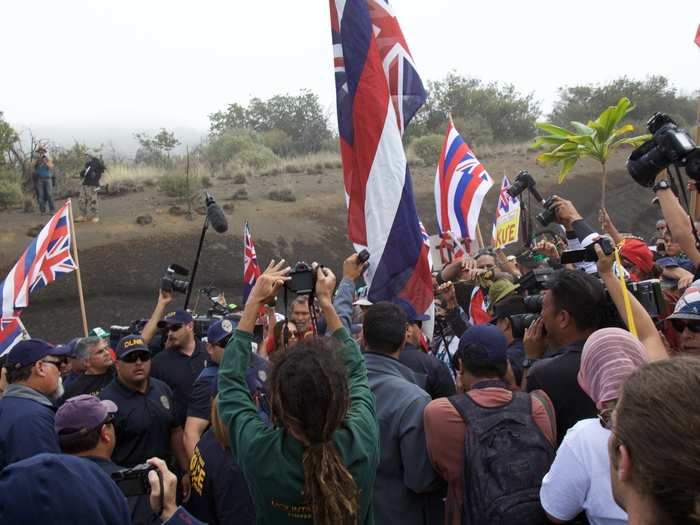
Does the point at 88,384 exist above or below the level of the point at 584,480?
below

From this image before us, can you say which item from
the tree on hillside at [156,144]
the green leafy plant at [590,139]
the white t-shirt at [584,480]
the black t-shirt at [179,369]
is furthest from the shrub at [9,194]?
the white t-shirt at [584,480]

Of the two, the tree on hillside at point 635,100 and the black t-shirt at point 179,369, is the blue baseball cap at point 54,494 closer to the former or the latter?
the black t-shirt at point 179,369

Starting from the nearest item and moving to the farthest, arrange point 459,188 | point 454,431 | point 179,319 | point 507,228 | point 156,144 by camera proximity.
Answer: point 454,431 < point 179,319 < point 459,188 < point 507,228 < point 156,144

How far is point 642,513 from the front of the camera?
1371 mm

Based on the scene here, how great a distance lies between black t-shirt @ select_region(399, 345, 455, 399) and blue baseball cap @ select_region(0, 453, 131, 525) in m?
2.52

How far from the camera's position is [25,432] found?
143 inches

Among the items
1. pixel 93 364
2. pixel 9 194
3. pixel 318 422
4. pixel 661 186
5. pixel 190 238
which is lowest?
pixel 190 238

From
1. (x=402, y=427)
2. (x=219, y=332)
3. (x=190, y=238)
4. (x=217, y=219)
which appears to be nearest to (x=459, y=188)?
(x=217, y=219)

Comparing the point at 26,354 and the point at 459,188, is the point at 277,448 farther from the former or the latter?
the point at 459,188

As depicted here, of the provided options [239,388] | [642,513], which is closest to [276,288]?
[239,388]

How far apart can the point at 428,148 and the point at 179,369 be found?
23.7 metres

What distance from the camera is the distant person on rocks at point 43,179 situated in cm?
1761

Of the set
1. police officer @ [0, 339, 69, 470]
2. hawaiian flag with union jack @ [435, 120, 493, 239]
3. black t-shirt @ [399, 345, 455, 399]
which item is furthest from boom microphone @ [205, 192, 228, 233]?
hawaiian flag with union jack @ [435, 120, 493, 239]

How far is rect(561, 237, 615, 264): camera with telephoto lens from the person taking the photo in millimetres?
3305
